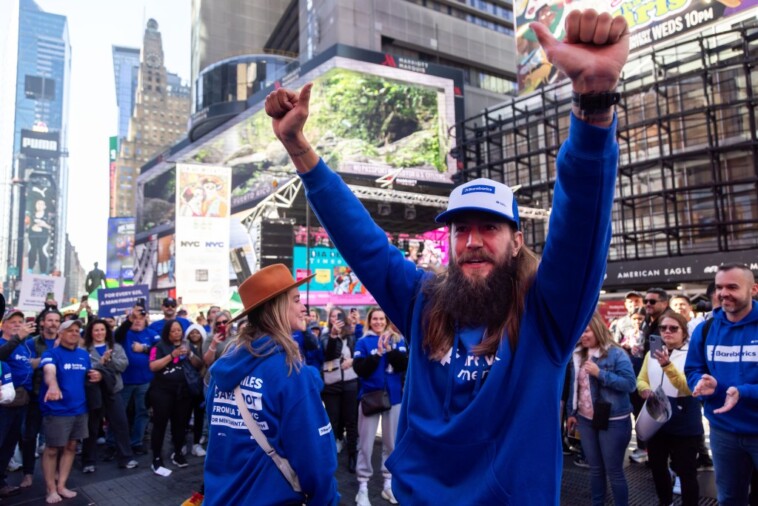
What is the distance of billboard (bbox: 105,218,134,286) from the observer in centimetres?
6662

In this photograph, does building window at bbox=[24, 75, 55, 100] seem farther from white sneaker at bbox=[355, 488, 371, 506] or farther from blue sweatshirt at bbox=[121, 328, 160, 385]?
white sneaker at bbox=[355, 488, 371, 506]

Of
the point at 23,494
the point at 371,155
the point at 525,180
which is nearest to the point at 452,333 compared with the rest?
the point at 23,494

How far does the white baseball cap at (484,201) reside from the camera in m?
1.56

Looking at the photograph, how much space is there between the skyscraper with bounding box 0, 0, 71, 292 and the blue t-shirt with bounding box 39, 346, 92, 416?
139167 millimetres

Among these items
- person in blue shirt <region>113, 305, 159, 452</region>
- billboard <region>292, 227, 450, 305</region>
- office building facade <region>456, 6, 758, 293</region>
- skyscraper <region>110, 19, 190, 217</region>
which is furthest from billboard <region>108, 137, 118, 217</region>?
person in blue shirt <region>113, 305, 159, 452</region>

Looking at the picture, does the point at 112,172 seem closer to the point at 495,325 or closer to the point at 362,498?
the point at 362,498

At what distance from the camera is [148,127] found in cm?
13025

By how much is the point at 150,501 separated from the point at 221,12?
67.7 metres

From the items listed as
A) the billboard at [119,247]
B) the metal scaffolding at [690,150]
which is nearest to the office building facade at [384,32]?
the metal scaffolding at [690,150]

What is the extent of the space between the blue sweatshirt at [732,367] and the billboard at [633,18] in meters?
18.0

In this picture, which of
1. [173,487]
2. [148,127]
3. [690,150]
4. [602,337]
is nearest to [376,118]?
[690,150]

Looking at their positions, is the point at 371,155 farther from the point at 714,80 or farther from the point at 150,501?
the point at 150,501

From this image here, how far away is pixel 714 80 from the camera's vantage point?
2206 cm

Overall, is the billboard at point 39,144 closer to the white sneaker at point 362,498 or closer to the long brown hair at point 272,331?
the white sneaker at point 362,498
